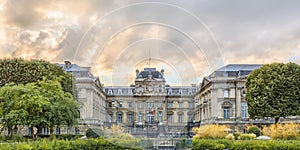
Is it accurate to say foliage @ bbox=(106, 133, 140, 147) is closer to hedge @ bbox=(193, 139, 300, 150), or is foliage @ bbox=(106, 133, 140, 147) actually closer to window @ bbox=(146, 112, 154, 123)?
window @ bbox=(146, 112, 154, 123)

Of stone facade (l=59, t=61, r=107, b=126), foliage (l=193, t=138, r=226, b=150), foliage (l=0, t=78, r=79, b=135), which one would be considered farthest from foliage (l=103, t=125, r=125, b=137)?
foliage (l=0, t=78, r=79, b=135)

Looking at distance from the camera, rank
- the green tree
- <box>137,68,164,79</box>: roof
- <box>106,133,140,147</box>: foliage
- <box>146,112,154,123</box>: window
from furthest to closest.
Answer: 1. the green tree
2. <box>106,133,140,147</box>: foliage
3. <box>146,112,154,123</box>: window
4. <box>137,68,164,79</box>: roof

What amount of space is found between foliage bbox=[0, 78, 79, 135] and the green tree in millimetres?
30324

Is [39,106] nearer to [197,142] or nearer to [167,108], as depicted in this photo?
[197,142]

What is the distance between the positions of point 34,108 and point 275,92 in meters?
36.2

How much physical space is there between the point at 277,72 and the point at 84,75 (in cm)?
4981

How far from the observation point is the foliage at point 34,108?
3070cm

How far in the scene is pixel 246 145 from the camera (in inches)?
920

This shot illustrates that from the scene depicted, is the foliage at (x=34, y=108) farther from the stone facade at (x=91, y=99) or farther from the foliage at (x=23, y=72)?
the stone facade at (x=91, y=99)

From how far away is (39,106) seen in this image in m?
30.4

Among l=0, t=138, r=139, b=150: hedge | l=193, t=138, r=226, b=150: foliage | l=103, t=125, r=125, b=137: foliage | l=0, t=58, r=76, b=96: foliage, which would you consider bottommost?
l=193, t=138, r=226, b=150: foliage

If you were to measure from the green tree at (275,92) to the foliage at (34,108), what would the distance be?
30.3 metres

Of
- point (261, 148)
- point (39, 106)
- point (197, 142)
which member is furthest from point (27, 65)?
point (261, 148)

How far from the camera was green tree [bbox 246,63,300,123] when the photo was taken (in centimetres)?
5297
